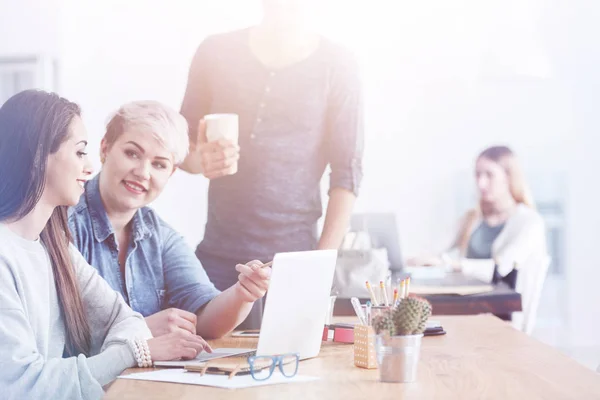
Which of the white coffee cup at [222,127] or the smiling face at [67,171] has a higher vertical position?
the white coffee cup at [222,127]

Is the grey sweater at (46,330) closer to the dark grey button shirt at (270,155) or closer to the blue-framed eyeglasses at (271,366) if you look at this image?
the blue-framed eyeglasses at (271,366)

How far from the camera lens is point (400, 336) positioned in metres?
1.50

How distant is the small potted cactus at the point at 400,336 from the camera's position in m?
1.49

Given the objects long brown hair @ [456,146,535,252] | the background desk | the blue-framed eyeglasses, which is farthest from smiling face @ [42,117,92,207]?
long brown hair @ [456,146,535,252]

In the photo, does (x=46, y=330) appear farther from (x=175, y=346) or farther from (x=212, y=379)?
(x=212, y=379)

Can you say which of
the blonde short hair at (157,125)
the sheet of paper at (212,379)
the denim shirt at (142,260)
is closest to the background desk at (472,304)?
the denim shirt at (142,260)

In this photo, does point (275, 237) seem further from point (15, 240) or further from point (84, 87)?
point (15, 240)

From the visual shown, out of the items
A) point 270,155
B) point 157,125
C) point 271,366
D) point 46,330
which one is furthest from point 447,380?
point 270,155

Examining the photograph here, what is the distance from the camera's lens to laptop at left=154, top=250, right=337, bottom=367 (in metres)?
1.65

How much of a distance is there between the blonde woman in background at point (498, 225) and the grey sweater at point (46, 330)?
7.83 ft

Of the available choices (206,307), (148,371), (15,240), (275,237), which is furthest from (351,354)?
(275,237)

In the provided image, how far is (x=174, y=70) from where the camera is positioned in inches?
127

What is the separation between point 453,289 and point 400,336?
159 cm

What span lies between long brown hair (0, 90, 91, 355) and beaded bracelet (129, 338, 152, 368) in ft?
0.91
